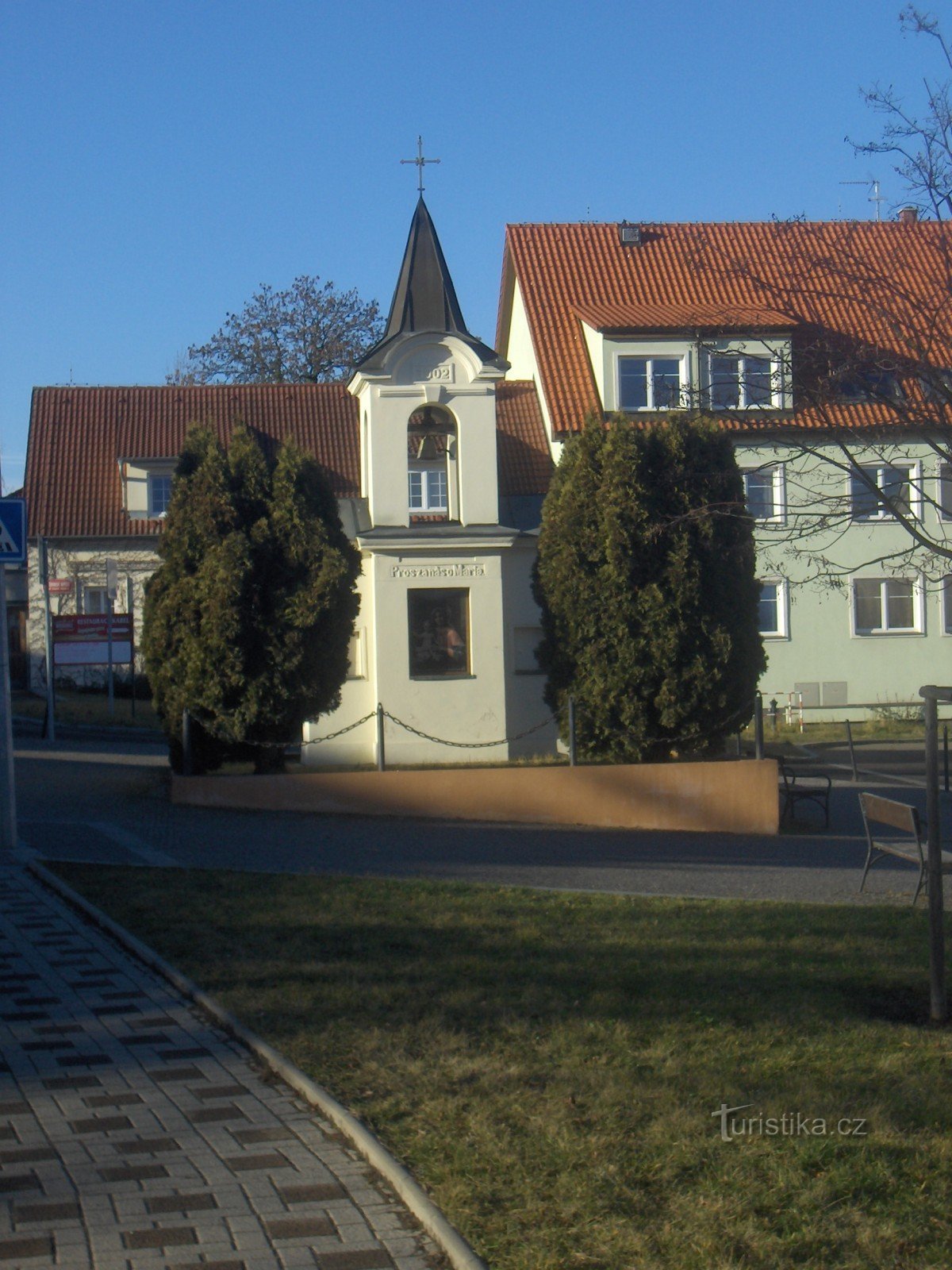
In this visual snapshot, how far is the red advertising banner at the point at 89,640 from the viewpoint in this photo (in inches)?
1257

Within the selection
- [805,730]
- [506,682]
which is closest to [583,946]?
[506,682]

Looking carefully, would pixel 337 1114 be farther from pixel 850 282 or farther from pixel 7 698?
pixel 7 698

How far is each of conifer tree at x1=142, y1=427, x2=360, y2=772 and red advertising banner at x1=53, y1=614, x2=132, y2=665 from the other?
44.3ft

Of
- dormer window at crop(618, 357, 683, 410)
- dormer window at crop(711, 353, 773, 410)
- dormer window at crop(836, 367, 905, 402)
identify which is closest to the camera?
dormer window at crop(836, 367, 905, 402)

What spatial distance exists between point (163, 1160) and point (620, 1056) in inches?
81.5

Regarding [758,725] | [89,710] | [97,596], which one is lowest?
[89,710]

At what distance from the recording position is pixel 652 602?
18.2 m

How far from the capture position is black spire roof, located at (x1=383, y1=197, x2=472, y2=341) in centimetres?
2294

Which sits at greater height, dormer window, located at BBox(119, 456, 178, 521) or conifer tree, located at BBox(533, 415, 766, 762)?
dormer window, located at BBox(119, 456, 178, 521)

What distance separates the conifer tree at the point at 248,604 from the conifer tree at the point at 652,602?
3120mm

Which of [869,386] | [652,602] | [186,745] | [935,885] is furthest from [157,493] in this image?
[935,885]

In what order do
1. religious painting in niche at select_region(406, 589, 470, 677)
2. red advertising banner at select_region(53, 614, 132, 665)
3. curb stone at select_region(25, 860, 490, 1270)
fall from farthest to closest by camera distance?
red advertising banner at select_region(53, 614, 132, 665) < religious painting in niche at select_region(406, 589, 470, 677) < curb stone at select_region(25, 860, 490, 1270)

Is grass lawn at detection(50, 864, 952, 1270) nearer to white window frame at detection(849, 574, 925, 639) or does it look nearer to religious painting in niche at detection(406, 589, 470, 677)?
religious painting in niche at detection(406, 589, 470, 677)

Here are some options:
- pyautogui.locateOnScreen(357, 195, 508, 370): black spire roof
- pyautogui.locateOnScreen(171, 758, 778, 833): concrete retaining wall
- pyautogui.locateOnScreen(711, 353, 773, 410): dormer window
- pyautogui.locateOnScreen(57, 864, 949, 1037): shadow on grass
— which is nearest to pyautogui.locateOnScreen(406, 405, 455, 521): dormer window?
pyautogui.locateOnScreen(357, 195, 508, 370): black spire roof
